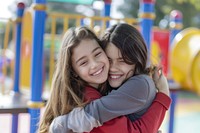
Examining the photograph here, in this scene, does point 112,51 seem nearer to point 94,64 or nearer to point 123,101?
point 94,64

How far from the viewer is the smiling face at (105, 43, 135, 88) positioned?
207cm

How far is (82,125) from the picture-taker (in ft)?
6.22

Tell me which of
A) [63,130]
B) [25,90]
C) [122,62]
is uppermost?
[122,62]

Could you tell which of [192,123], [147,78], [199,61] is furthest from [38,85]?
[192,123]

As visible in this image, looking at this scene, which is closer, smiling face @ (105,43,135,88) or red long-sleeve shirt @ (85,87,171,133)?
red long-sleeve shirt @ (85,87,171,133)

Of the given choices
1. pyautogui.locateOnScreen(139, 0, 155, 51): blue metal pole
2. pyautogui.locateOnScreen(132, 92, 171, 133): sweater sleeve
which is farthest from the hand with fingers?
pyautogui.locateOnScreen(139, 0, 155, 51): blue metal pole

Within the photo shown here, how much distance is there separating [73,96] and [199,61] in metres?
4.91

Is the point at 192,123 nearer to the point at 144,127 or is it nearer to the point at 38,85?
the point at 38,85

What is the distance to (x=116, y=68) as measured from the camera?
208 cm

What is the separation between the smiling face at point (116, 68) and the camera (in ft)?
6.78

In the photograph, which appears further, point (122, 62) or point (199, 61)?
point (199, 61)

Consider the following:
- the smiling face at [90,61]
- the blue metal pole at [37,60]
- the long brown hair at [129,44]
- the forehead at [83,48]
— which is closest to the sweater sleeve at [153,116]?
the long brown hair at [129,44]

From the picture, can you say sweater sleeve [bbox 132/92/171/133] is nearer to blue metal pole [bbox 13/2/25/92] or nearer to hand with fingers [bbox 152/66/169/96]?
hand with fingers [bbox 152/66/169/96]

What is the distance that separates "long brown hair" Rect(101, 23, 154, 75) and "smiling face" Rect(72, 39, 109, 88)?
0.08 meters
